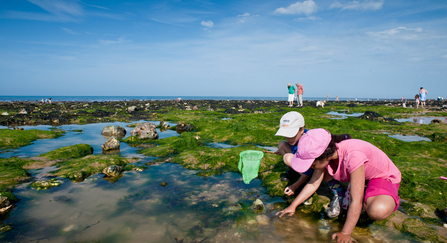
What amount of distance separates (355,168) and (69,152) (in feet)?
22.5

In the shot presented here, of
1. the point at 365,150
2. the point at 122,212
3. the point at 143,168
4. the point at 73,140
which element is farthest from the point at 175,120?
the point at 365,150

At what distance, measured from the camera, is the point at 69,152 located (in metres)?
6.24

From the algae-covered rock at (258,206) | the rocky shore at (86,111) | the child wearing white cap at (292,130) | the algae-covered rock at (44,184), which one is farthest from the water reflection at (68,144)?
the rocky shore at (86,111)

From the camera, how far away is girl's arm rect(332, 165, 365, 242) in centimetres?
261

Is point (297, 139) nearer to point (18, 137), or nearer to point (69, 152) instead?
point (69, 152)

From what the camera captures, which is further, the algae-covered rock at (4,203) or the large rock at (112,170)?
the large rock at (112,170)

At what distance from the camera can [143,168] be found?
5.29m

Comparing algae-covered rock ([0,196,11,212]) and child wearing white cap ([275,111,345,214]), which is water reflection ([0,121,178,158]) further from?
child wearing white cap ([275,111,345,214])

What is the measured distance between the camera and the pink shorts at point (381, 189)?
2.73m

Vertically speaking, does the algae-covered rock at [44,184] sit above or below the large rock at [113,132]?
below

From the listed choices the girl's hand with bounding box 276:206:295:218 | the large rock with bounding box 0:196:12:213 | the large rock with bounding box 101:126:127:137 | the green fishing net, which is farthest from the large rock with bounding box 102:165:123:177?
the large rock with bounding box 101:126:127:137

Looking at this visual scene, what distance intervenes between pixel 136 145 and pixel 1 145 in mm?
3976

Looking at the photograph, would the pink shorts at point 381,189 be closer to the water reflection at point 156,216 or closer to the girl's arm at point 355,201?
the girl's arm at point 355,201

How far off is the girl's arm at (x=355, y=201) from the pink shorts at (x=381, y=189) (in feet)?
0.86
